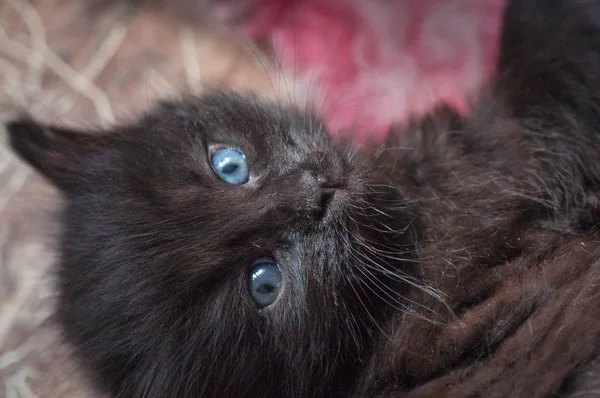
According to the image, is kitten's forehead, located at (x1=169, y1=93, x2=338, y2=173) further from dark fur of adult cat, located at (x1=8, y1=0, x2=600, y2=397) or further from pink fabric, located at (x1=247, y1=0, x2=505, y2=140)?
pink fabric, located at (x1=247, y1=0, x2=505, y2=140)

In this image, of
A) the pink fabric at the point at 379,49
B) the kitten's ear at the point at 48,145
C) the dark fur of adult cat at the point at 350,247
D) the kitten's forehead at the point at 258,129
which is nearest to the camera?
the dark fur of adult cat at the point at 350,247

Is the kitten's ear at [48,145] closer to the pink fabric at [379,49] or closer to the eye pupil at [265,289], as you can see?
the eye pupil at [265,289]

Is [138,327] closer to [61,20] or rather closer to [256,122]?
[256,122]

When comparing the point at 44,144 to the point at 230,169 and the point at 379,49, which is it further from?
the point at 379,49

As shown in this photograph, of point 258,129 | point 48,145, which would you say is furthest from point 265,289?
point 48,145

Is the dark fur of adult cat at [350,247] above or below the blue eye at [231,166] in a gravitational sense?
below

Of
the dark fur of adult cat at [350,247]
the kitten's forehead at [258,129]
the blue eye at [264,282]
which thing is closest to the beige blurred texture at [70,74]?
the kitten's forehead at [258,129]

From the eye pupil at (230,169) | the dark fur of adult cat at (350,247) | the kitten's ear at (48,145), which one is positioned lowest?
the dark fur of adult cat at (350,247)
